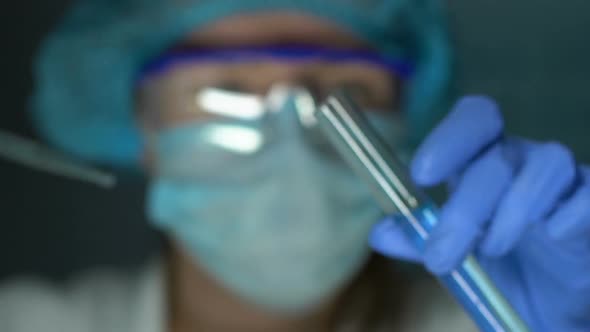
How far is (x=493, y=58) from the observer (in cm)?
163

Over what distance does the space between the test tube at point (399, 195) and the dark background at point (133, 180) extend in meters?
0.95

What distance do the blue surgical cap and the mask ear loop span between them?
0.12 ft

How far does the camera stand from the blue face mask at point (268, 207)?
3.42ft

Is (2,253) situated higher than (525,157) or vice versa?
(2,253)

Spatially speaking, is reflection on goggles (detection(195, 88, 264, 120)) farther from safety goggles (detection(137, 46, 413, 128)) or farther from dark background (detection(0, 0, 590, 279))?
dark background (detection(0, 0, 590, 279))

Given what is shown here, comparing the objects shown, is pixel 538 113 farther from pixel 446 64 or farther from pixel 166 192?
pixel 166 192

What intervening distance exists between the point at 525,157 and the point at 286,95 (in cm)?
46

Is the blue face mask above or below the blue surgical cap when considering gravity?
below

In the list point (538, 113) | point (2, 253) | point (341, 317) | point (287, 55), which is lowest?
point (341, 317)

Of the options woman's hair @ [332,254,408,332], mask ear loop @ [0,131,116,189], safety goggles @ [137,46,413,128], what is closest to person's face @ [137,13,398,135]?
safety goggles @ [137,46,413,128]

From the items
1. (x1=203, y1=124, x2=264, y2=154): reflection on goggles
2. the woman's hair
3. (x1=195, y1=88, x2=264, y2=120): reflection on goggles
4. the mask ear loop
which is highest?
the mask ear loop

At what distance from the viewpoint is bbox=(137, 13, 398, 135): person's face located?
1.10m

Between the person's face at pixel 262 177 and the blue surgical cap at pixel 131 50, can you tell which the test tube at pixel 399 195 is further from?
the blue surgical cap at pixel 131 50

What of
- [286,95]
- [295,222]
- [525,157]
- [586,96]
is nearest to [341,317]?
[295,222]
